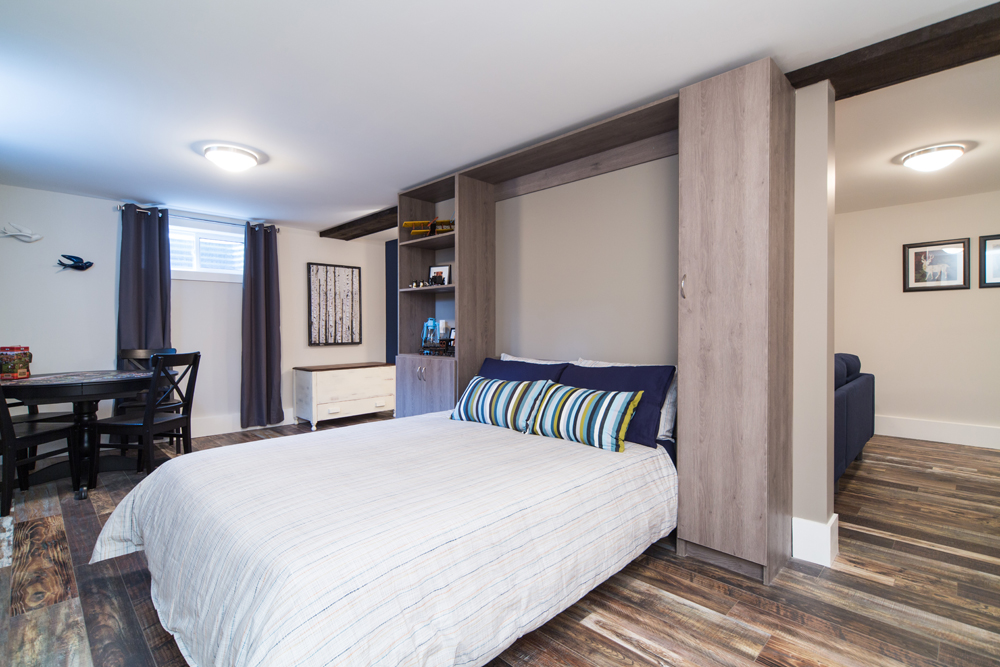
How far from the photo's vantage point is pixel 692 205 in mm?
2223

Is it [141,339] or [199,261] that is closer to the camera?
[141,339]

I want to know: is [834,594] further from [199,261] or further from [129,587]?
[199,261]

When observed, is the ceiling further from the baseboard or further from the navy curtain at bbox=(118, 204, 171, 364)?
the navy curtain at bbox=(118, 204, 171, 364)

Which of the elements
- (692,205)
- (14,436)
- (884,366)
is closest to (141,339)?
(14,436)

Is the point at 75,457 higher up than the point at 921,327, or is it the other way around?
the point at 921,327

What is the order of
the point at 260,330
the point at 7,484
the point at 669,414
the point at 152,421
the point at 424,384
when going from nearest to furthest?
the point at 669,414 → the point at 7,484 → the point at 152,421 → the point at 424,384 → the point at 260,330

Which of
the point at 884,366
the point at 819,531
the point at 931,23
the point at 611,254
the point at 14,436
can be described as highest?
the point at 931,23

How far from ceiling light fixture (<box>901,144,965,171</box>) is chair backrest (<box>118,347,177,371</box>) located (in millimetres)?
6166

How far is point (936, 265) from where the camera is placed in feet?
14.8

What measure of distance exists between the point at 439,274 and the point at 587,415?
82.5 inches

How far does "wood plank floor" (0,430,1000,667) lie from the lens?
1.60 metres

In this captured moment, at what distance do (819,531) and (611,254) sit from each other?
1.78 m

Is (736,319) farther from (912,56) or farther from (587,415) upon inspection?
(912,56)

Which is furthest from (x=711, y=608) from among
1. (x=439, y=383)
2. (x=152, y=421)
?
(x=152, y=421)
